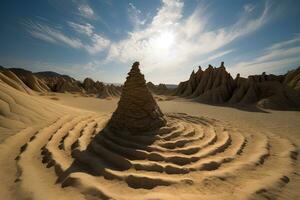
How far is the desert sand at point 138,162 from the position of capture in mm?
3582

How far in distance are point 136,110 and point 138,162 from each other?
2158 millimetres

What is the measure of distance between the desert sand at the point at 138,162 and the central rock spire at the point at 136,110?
0.13ft

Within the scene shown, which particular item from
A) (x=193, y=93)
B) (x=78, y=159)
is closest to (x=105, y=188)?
(x=78, y=159)

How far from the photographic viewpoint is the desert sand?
3582mm

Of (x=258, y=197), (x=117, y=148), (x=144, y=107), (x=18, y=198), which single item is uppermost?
(x=144, y=107)

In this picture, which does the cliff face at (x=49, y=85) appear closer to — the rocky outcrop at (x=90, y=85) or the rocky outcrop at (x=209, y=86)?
the rocky outcrop at (x=90, y=85)

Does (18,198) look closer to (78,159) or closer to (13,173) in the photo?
(13,173)

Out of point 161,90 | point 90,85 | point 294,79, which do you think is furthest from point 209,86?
point 90,85

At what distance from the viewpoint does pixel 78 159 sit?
4629mm

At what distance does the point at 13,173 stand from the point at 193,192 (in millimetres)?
3995

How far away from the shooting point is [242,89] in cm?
2095

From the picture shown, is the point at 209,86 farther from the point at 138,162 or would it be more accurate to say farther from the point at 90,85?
the point at 90,85

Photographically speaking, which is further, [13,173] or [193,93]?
[193,93]

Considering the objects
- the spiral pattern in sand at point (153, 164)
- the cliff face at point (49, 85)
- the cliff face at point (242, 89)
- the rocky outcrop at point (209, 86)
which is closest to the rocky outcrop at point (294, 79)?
the cliff face at point (242, 89)
